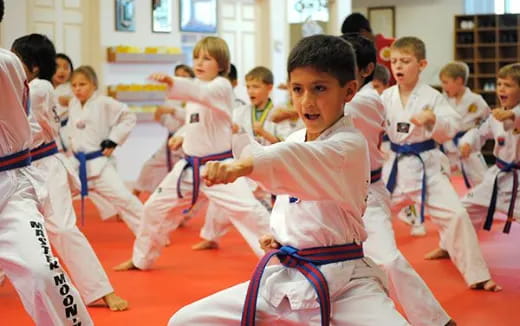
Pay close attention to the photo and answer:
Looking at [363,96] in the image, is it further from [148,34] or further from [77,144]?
[148,34]

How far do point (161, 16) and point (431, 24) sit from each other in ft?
23.8

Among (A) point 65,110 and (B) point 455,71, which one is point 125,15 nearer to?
(A) point 65,110

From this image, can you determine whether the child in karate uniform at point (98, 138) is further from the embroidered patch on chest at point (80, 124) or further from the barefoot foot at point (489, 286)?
the barefoot foot at point (489, 286)

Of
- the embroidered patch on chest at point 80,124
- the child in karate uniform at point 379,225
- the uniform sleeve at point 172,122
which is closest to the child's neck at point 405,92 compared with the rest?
the child in karate uniform at point 379,225

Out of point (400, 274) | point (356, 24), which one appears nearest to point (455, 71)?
point (356, 24)

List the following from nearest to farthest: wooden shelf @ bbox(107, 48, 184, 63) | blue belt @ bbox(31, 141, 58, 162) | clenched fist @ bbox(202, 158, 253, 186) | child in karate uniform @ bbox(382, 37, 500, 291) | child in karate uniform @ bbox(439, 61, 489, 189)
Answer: clenched fist @ bbox(202, 158, 253, 186) → blue belt @ bbox(31, 141, 58, 162) → child in karate uniform @ bbox(382, 37, 500, 291) → child in karate uniform @ bbox(439, 61, 489, 189) → wooden shelf @ bbox(107, 48, 184, 63)

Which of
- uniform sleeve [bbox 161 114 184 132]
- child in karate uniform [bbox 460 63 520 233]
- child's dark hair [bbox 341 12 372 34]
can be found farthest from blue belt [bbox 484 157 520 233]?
uniform sleeve [bbox 161 114 184 132]

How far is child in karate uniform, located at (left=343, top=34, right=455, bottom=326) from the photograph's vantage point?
3676 millimetres

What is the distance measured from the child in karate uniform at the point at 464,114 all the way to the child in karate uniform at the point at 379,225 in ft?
13.4

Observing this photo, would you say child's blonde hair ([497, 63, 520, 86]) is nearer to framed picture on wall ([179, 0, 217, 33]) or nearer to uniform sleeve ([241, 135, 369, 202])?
uniform sleeve ([241, 135, 369, 202])

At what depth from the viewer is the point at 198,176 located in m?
5.07

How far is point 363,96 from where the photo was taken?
3.89 metres

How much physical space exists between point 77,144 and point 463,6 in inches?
441

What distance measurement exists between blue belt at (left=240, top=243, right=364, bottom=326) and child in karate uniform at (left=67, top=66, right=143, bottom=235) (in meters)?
3.74
